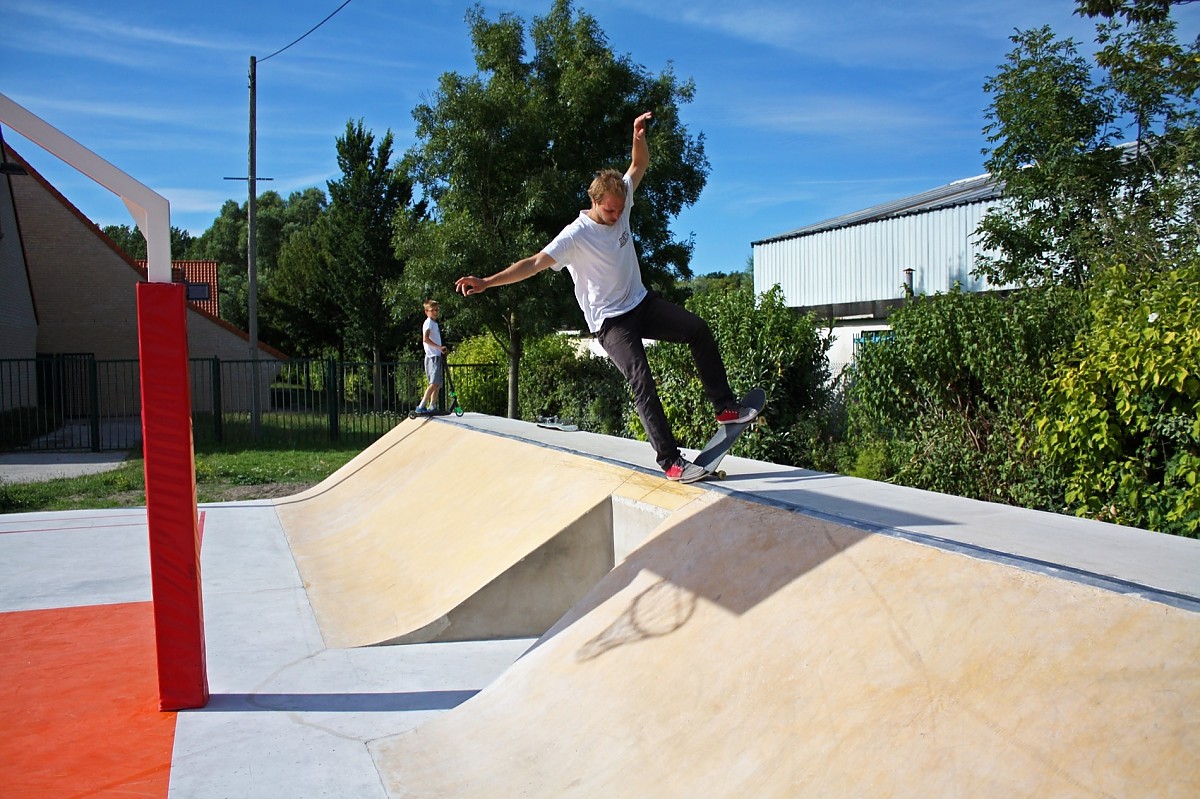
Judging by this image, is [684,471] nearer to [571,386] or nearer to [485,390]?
[571,386]

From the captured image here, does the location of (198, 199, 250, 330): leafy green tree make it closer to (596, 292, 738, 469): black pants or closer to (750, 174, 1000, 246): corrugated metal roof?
(750, 174, 1000, 246): corrugated metal roof

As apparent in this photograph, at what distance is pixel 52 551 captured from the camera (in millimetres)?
7750

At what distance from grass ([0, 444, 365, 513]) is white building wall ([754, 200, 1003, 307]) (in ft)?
34.1

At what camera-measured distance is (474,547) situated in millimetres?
6000

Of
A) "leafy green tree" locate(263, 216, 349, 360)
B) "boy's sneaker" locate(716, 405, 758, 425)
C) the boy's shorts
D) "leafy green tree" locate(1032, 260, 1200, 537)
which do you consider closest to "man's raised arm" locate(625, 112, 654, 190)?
"boy's sneaker" locate(716, 405, 758, 425)

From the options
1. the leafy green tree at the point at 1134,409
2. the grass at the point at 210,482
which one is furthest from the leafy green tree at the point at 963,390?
the grass at the point at 210,482

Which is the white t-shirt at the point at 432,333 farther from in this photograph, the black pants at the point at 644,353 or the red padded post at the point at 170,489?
the red padded post at the point at 170,489

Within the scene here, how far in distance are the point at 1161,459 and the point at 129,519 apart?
9538 millimetres

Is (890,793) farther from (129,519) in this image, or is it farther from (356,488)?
(129,519)

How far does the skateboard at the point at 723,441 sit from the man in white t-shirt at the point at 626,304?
0.23 ft

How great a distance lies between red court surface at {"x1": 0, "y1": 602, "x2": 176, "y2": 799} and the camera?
3420 millimetres

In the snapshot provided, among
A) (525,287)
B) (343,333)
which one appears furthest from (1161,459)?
(343,333)

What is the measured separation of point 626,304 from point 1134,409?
2952 mm

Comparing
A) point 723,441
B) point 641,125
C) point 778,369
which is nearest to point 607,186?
point 641,125
